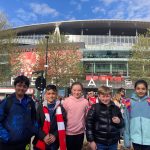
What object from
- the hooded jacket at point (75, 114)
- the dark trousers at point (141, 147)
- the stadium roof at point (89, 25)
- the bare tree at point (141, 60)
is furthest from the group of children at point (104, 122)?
the stadium roof at point (89, 25)

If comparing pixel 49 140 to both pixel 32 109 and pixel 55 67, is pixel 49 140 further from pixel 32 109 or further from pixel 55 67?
pixel 55 67

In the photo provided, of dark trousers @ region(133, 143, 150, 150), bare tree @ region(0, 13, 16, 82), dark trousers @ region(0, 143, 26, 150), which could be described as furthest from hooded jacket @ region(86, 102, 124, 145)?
bare tree @ region(0, 13, 16, 82)

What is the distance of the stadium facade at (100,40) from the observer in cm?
6612

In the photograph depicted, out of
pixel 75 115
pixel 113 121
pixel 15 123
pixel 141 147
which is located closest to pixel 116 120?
pixel 113 121

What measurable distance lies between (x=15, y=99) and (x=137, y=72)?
3476 centimetres

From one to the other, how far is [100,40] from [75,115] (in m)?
72.4

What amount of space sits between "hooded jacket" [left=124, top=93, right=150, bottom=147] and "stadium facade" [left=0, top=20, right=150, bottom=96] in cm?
5378

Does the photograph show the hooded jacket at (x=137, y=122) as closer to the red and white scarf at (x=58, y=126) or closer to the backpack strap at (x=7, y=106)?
the red and white scarf at (x=58, y=126)

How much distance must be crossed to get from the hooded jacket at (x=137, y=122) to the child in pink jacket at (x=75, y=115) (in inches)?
35.3

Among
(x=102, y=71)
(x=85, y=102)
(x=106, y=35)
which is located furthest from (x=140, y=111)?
(x=106, y=35)

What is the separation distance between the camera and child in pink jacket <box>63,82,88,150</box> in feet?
20.1

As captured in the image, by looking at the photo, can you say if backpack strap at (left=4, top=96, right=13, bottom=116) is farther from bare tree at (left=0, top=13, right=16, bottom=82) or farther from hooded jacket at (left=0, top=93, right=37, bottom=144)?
bare tree at (left=0, top=13, right=16, bottom=82)

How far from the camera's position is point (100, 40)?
77.8m

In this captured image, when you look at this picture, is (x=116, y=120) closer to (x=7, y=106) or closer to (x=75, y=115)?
(x=75, y=115)
